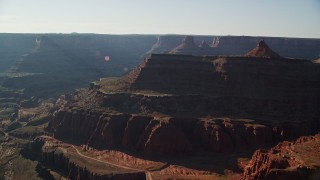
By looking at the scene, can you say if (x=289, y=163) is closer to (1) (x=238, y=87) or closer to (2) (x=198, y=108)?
(2) (x=198, y=108)

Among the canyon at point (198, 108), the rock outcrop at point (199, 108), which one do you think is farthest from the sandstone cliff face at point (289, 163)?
the rock outcrop at point (199, 108)

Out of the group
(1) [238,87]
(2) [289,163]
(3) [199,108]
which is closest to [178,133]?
(3) [199,108]

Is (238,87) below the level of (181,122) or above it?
above

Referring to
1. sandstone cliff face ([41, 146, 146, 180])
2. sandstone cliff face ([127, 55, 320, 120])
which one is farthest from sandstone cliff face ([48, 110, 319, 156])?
sandstone cliff face ([41, 146, 146, 180])

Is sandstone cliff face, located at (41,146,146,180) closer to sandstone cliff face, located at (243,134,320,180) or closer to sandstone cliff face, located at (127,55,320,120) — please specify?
sandstone cliff face, located at (127,55,320,120)

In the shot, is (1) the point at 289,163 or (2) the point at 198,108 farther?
(2) the point at 198,108

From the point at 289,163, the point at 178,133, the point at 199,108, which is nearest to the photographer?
the point at 289,163

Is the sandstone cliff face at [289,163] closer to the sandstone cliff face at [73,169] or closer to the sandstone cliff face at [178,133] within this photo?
the sandstone cliff face at [178,133]

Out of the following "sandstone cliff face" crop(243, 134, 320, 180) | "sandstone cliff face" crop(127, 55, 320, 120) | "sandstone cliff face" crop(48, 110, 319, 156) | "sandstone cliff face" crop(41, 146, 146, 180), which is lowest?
"sandstone cliff face" crop(41, 146, 146, 180)

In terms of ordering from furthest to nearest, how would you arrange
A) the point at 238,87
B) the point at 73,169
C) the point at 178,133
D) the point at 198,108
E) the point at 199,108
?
the point at 238,87, the point at 198,108, the point at 199,108, the point at 178,133, the point at 73,169
